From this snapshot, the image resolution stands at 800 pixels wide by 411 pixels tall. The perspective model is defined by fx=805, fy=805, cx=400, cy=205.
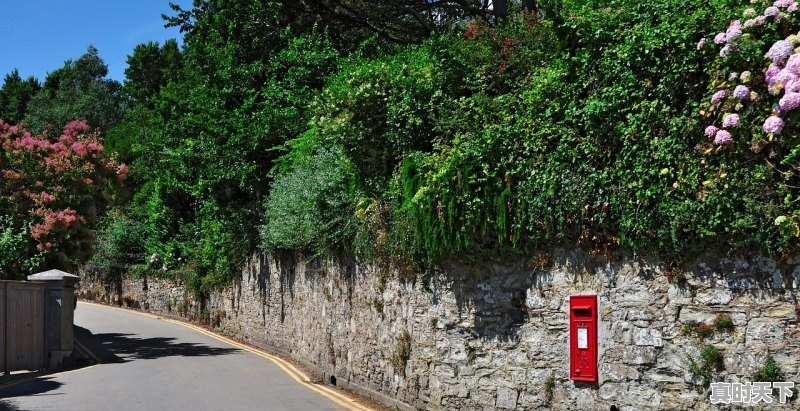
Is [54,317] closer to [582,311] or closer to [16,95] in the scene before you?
[582,311]

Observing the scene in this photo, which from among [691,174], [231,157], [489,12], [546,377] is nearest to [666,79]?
[691,174]

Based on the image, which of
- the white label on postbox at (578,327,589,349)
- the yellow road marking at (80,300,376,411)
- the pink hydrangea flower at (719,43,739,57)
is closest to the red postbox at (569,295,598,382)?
the white label on postbox at (578,327,589,349)

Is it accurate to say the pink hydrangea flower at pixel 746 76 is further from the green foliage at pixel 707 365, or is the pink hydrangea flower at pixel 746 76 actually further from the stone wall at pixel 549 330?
the green foliage at pixel 707 365

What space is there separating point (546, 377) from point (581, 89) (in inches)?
139

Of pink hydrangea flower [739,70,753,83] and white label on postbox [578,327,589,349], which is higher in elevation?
pink hydrangea flower [739,70,753,83]

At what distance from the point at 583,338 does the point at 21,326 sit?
13439 mm

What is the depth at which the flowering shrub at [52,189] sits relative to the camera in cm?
2145

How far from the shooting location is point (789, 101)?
7.14 meters

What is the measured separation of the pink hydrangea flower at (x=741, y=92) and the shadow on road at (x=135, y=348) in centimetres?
1727

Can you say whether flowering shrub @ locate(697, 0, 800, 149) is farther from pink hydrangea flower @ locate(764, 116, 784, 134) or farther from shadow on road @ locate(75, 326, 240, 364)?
shadow on road @ locate(75, 326, 240, 364)

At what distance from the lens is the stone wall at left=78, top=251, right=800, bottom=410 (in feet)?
24.8

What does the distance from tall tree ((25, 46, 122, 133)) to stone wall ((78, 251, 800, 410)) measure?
48.3 m

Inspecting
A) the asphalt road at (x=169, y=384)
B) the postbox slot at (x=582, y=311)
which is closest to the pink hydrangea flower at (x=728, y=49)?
the postbox slot at (x=582, y=311)

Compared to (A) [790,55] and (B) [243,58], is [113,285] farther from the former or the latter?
(A) [790,55]
